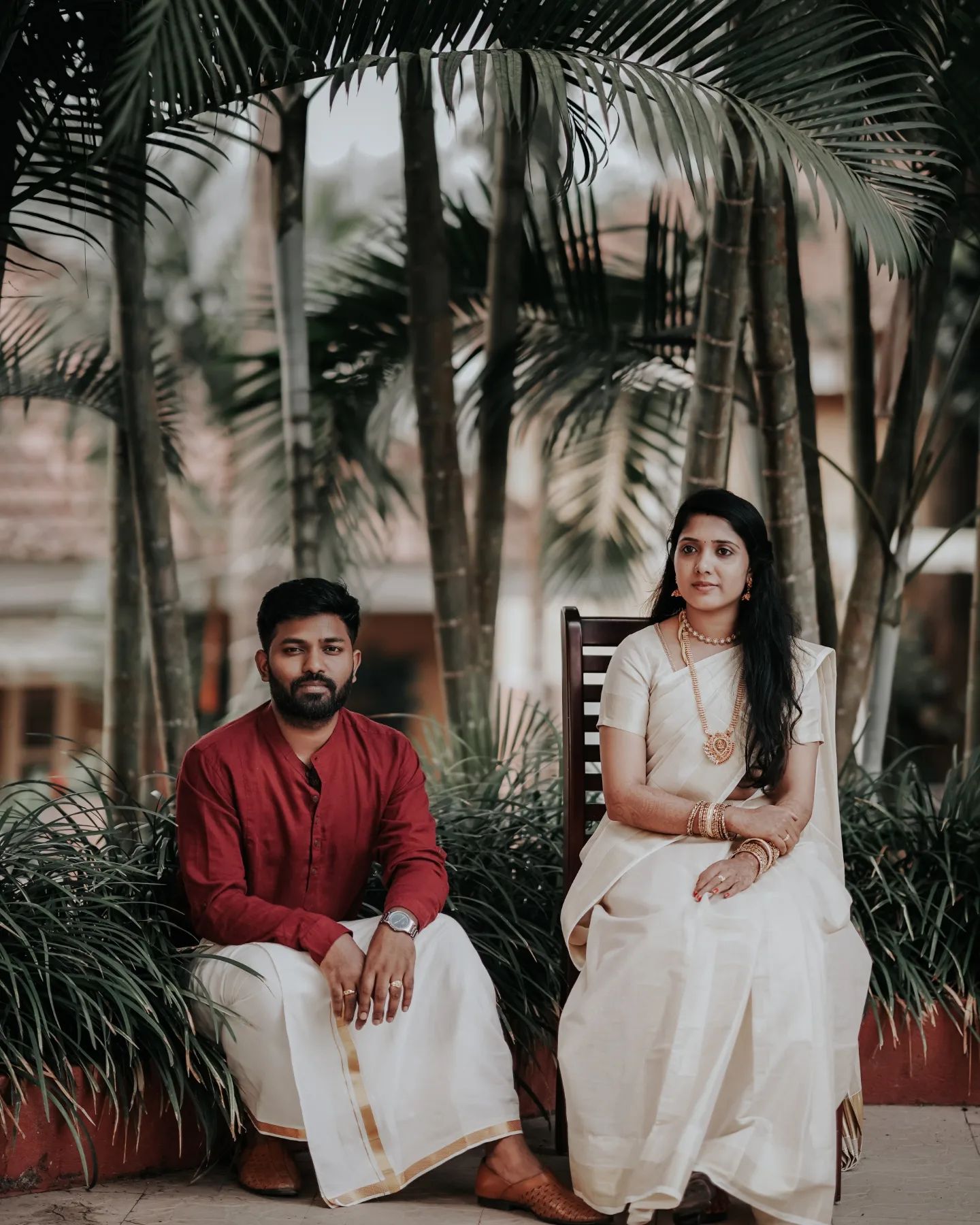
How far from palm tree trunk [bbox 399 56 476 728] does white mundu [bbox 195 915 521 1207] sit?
5.79ft

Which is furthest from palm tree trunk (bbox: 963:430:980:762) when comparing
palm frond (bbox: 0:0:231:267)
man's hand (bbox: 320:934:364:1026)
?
palm frond (bbox: 0:0:231:267)

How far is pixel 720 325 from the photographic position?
148 inches

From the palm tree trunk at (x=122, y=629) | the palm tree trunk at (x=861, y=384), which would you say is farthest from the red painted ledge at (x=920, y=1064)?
the palm tree trunk at (x=122, y=629)

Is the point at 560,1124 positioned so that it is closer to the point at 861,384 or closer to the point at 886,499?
the point at 886,499

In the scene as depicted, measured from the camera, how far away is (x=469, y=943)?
9.09 ft

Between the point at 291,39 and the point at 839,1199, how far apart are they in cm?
279

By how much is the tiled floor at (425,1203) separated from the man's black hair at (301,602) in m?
1.11

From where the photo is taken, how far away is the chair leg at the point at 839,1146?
2.61 metres

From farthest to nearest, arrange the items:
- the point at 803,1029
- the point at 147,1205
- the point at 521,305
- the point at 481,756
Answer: the point at 521,305, the point at 481,756, the point at 147,1205, the point at 803,1029

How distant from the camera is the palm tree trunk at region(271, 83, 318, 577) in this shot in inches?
170

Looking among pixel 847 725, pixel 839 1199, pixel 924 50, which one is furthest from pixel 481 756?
pixel 924 50

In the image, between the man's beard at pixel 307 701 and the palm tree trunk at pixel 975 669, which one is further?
the palm tree trunk at pixel 975 669

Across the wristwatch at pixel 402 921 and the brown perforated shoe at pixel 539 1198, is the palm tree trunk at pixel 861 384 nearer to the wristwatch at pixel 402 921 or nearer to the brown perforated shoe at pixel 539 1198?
the wristwatch at pixel 402 921

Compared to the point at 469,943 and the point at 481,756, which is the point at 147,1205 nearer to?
the point at 469,943
